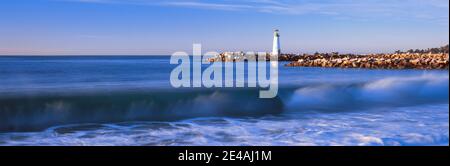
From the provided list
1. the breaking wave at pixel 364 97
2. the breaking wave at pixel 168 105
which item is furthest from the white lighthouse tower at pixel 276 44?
the breaking wave at pixel 168 105

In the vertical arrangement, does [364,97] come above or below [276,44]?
below

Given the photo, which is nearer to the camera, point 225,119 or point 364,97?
point 225,119

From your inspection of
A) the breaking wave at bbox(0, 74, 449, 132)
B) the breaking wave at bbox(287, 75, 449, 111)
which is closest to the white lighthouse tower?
the breaking wave at bbox(287, 75, 449, 111)

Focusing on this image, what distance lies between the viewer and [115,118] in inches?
267

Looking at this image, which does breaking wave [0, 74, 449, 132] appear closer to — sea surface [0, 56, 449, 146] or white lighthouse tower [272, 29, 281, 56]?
sea surface [0, 56, 449, 146]

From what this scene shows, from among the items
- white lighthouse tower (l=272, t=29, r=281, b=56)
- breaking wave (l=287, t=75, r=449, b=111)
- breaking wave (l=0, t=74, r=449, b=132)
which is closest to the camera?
breaking wave (l=0, t=74, r=449, b=132)

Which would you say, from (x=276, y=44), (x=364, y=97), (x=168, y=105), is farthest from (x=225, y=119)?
(x=276, y=44)

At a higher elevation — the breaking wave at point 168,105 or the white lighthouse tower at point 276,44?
the white lighthouse tower at point 276,44

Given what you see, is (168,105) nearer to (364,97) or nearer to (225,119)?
(225,119)

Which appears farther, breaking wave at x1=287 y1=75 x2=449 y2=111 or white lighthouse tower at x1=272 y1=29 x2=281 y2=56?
white lighthouse tower at x1=272 y1=29 x2=281 y2=56

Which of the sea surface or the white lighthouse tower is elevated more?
the white lighthouse tower

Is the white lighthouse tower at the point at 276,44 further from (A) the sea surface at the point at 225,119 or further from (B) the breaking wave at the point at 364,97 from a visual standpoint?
(A) the sea surface at the point at 225,119
